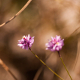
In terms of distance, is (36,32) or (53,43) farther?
(36,32)

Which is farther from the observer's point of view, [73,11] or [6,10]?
[6,10]

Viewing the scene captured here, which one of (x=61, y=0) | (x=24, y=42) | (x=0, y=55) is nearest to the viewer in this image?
(x=24, y=42)

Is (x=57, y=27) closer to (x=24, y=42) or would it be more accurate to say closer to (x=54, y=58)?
(x=54, y=58)

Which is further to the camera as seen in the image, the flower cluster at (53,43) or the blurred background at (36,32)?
the blurred background at (36,32)

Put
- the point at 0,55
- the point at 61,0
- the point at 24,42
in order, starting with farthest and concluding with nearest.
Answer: the point at 0,55
the point at 61,0
the point at 24,42

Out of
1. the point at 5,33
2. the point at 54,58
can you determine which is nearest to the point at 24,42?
the point at 54,58

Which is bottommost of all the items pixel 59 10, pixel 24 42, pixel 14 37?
pixel 24 42

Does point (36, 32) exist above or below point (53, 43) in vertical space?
above

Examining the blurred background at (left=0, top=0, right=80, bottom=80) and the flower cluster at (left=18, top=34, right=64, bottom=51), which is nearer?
the flower cluster at (left=18, top=34, right=64, bottom=51)
